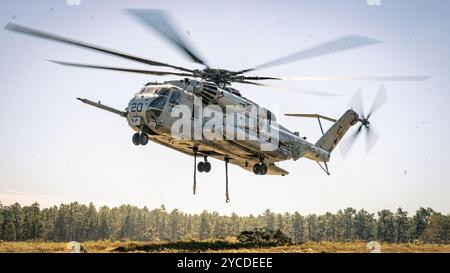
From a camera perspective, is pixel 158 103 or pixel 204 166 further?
pixel 204 166

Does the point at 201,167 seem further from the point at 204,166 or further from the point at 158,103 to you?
the point at 158,103

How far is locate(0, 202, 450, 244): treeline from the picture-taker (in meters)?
114

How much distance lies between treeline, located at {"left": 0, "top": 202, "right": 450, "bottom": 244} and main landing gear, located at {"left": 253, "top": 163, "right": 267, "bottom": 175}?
2629 inches

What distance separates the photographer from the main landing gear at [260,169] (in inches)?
1101

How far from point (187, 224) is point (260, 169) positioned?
134m

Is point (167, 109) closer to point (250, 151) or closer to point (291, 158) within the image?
point (250, 151)

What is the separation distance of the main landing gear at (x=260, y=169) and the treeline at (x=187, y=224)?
219 ft

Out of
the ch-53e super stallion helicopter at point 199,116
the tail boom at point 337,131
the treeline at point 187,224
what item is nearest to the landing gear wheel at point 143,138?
the ch-53e super stallion helicopter at point 199,116

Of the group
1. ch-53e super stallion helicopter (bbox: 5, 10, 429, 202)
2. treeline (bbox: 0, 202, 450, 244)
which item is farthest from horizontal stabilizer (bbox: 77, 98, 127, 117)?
treeline (bbox: 0, 202, 450, 244)

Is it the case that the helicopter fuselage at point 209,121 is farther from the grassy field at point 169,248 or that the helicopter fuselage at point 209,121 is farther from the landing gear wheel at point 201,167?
the grassy field at point 169,248

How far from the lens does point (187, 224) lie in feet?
520

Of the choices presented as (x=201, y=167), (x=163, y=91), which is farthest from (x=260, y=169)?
(x=163, y=91)

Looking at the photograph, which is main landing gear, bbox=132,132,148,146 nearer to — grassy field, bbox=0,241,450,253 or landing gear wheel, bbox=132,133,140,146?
landing gear wheel, bbox=132,133,140,146
